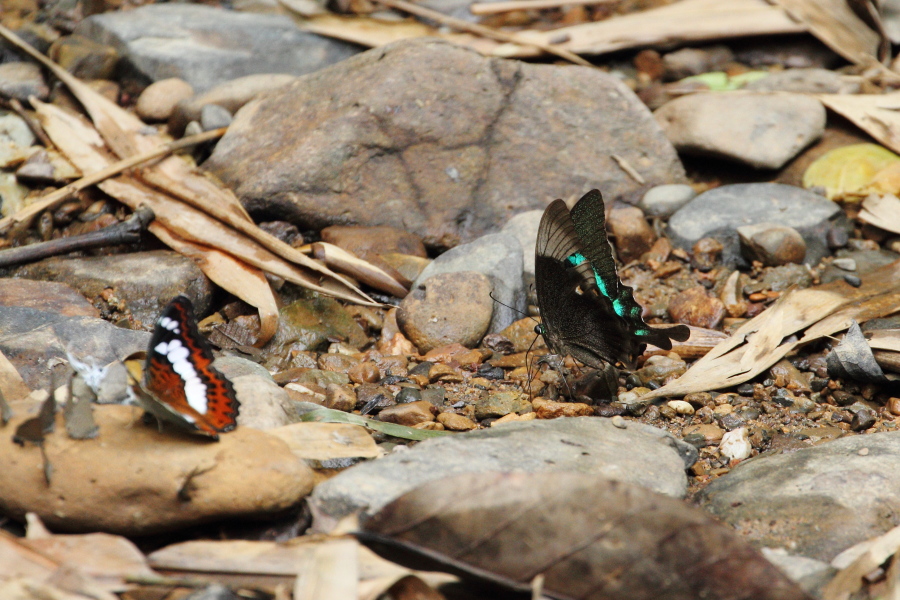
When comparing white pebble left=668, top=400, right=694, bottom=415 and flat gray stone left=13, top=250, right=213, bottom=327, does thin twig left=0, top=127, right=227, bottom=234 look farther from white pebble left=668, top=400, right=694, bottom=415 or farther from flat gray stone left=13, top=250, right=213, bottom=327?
white pebble left=668, top=400, right=694, bottom=415

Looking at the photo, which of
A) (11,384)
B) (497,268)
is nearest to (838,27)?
(497,268)

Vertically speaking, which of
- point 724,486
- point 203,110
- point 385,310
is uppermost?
point 203,110

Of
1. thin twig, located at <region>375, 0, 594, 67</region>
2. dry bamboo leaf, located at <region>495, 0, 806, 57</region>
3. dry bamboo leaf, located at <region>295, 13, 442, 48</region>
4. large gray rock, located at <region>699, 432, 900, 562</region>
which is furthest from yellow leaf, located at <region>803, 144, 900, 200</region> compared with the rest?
dry bamboo leaf, located at <region>295, 13, 442, 48</region>

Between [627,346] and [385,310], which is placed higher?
[627,346]

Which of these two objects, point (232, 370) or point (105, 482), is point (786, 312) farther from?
point (105, 482)

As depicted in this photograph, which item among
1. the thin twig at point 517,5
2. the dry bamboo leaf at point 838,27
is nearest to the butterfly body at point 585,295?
the thin twig at point 517,5

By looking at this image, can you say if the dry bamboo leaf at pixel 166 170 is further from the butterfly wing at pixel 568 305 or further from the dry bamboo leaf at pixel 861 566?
the dry bamboo leaf at pixel 861 566

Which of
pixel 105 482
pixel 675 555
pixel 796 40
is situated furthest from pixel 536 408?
pixel 796 40
